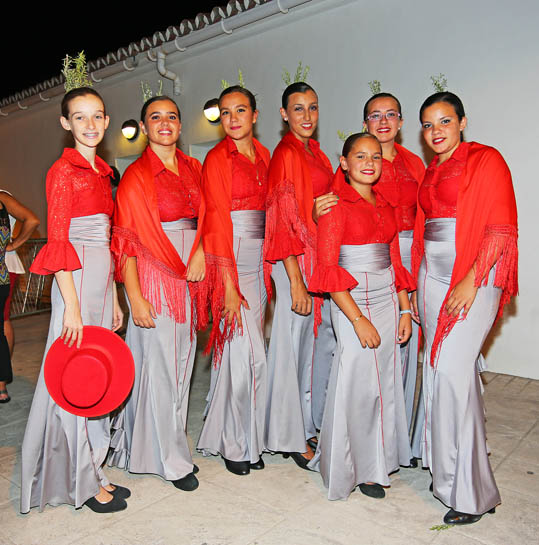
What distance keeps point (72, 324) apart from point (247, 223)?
1.05 m

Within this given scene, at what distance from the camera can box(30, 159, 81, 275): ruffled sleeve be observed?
7.93 feet

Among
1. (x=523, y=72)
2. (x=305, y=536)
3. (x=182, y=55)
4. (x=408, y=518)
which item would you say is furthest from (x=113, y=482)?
(x=182, y=55)

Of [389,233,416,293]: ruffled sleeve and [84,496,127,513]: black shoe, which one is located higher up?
[389,233,416,293]: ruffled sleeve

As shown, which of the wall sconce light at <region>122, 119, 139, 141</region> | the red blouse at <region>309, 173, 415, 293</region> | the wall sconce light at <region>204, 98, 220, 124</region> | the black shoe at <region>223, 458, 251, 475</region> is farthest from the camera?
the wall sconce light at <region>122, 119, 139, 141</region>

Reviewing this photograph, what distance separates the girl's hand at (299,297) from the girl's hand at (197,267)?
19.2 inches

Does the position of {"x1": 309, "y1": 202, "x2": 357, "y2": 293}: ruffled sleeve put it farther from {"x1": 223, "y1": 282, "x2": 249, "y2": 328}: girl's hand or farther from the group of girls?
{"x1": 223, "y1": 282, "x2": 249, "y2": 328}: girl's hand

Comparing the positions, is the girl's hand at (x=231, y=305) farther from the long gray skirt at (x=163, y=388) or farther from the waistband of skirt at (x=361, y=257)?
the waistband of skirt at (x=361, y=257)

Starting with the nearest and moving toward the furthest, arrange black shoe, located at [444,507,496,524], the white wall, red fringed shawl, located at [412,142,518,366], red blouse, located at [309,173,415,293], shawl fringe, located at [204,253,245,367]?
red fringed shawl, located at [412,142,518,366] → black shoe, located at [444,507,496,524] → red blouse, located at [309,173,415,293] → shawl fringe, located at [204,253,245,367] → the white wall

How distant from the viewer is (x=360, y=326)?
8.45 ft

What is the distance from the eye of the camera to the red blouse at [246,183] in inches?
117

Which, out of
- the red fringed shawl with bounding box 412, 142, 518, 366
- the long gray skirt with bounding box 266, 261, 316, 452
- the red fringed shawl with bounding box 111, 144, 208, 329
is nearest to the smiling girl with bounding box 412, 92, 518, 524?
the red fringed shawl with bounding box 412, 142, 518, 366

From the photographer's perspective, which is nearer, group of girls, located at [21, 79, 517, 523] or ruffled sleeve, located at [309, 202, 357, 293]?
group of girls, located at [21, 79, 517, 523]

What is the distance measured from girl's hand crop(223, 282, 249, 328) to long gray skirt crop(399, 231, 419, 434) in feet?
3.06

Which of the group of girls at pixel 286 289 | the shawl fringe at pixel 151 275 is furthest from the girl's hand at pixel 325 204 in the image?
the shawl fringe at pixel 151 275
